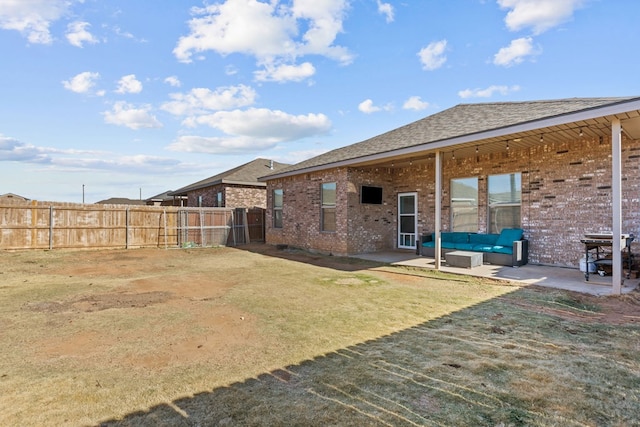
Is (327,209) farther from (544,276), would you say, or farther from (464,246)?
(544,276)

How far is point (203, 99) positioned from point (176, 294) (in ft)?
41.6

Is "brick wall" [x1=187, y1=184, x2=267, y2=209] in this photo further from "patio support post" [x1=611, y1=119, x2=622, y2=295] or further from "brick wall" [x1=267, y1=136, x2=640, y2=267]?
"patio support post" [x1=611, y1=119, x2=622, y2=295]

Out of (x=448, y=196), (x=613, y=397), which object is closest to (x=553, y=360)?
(x=613, y=397)

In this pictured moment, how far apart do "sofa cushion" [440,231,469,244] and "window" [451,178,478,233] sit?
0.32 m

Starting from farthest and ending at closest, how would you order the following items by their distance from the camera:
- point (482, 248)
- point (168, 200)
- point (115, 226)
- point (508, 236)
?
1. point (168, 200)
2. point (115, 226)
3. point (482, 248)
4. point (508, 236)

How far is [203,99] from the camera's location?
16844mm

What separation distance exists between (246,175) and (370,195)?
10877 millimetres

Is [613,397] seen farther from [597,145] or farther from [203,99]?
[203,99]

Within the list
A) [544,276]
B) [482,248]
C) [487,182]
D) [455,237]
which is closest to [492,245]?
[482,248]

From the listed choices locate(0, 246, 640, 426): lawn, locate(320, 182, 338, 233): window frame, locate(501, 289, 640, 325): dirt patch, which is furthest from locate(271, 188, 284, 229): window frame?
locate(501, 289, 640, 325): dirt patch

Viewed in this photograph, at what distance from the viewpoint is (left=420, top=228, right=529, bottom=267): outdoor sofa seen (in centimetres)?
904

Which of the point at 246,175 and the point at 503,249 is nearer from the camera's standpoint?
the point at 503,249

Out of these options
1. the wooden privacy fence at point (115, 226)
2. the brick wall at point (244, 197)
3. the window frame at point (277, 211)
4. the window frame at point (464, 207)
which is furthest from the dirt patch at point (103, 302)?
the brick wall at point (244, 197)

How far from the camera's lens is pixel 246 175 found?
21328 mm
